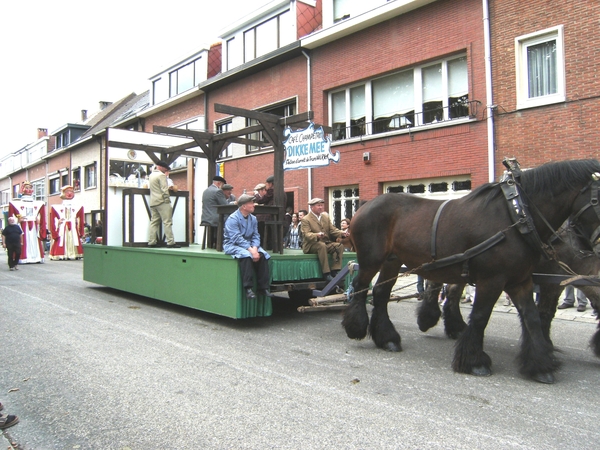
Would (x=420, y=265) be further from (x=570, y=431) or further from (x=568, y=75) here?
(x=568, y=75)

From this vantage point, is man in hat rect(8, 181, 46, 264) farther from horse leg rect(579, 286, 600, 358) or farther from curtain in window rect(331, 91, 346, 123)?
horse leg rect(579, 286, 600, 358)

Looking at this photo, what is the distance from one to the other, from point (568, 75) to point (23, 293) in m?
13.0

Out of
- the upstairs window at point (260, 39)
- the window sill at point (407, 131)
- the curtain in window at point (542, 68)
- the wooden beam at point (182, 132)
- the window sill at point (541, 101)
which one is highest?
the upstairs window at point (260, 39)

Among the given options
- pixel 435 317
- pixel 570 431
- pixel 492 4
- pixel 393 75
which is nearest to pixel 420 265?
pixel 435 317

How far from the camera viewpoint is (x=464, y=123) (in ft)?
41.4

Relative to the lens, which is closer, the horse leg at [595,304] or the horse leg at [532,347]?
the horse leg at [532,347]

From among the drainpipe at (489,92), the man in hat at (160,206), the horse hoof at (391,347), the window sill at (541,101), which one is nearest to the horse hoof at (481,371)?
the horse hoof at (391,347)

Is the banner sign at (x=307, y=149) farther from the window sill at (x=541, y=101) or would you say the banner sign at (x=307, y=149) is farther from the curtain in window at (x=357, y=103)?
the curtain in window at (x=357, y=103)

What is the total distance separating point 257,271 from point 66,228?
727 inches

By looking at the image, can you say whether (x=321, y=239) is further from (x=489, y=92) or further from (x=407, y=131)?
(x=407, y=131)

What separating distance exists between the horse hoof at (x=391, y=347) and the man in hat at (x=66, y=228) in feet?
65.7

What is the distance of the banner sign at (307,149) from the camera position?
7.35 metres

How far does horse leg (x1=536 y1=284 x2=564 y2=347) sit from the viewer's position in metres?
5.06

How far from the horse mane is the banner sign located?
10.1 ft
